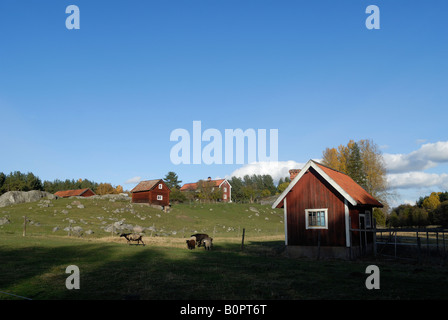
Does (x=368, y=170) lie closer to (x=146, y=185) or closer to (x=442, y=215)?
(x=442, y=215)

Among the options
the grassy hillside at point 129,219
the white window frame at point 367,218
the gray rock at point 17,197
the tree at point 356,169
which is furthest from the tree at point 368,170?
the gray rock at point 17,197

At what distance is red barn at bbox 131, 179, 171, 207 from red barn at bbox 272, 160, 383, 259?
52.5 metres

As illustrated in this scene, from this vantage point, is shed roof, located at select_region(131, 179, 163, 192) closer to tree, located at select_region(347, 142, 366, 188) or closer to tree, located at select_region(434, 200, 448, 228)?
tree, located at select_region(347, 142, 366, 188)

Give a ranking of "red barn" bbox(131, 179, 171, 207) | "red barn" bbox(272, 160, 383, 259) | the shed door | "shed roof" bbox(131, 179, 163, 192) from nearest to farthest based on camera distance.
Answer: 1. "red barn" bbox(272, 160, 383, 259)
2. the shed door
3. "red barn" bbox(131, 179, 171, 207)
4. "shed roof" bbox(131, 179, 163, 192)

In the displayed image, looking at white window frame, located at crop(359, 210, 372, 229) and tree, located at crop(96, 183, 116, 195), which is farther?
tree, located at crop(96, 183, 116, 195)

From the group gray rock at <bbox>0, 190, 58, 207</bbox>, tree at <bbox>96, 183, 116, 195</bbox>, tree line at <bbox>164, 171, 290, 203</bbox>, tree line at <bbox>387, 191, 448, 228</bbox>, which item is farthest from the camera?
tree at <bbox>96, 183, 116, 195</bbox>

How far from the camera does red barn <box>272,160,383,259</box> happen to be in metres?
23.3

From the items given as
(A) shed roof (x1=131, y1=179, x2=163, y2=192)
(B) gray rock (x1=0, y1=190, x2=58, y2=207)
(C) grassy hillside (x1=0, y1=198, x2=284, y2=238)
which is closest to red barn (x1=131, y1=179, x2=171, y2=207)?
(A) shed roof (x1=131, y1=179, x2=163, y2=192)

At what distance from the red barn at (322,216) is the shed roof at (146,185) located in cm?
5299

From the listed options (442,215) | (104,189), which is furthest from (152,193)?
(104,189)

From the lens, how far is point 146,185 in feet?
255

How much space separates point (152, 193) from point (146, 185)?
150 inches

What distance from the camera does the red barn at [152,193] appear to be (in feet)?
246

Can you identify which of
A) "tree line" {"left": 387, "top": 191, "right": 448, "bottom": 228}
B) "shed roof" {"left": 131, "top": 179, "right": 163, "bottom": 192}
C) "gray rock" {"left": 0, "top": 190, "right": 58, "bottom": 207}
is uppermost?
"shed roof" {"left": 131, "top": 179, "right": 163, "bottom": 192}
